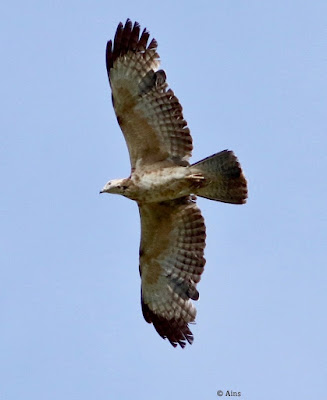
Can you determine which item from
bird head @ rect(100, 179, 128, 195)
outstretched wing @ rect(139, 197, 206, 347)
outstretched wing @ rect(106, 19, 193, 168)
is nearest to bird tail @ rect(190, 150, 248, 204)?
outstretched wing @ rect(106, 19, 193, 168)

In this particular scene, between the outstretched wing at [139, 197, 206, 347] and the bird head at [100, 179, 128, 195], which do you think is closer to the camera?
the bird head at [100, 179, 128, 195]

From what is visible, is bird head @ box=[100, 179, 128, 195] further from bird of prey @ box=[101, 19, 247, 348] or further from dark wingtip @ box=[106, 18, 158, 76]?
dark wingtip @ box=[106, 18, 158, 76]

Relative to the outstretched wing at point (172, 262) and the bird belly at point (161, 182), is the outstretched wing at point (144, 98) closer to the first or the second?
the bird belly at point (161, 182)

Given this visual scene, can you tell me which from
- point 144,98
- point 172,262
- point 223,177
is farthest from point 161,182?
point 172,262

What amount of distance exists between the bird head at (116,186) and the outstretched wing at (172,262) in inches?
25.8

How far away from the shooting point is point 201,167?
13.8 metres

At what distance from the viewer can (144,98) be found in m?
13.7

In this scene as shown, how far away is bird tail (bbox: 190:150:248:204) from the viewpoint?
13766 mm

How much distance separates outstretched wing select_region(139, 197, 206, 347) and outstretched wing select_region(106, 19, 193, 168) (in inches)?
32.2

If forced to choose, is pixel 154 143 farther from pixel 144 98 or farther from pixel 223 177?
pixel 223 177

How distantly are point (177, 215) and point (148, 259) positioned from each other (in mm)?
760

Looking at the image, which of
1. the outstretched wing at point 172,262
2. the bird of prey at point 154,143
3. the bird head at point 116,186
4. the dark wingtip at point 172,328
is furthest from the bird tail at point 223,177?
the dark wingtip at point 172,328

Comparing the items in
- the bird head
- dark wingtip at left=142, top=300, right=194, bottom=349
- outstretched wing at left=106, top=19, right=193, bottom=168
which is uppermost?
outstretched wing at left=106, top=19, right=193, bottom=168

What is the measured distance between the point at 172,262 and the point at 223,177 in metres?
1.52
